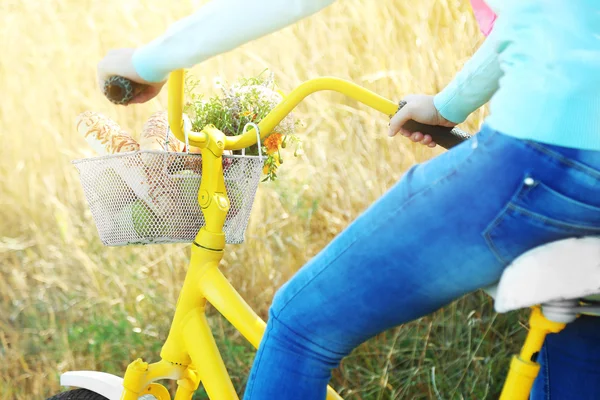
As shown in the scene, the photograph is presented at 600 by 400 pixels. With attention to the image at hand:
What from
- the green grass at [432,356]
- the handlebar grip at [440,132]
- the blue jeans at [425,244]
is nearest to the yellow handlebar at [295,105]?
the handlebar grip at [440,132]

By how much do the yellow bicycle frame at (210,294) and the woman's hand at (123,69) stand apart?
0.20m

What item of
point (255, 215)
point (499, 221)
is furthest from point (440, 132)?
point (255, 215)

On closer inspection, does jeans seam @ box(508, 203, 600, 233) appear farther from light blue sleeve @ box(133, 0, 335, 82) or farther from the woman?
light blue sleeve @ box(133, 0, 335, 82)

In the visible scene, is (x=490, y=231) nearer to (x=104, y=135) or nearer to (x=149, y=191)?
(x=149, y=191)

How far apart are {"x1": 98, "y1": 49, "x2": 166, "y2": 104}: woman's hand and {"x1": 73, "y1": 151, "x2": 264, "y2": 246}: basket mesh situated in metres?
0.25

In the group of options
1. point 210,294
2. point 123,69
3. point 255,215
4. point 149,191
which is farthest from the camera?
point 255,215

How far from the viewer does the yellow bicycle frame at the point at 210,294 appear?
1.87 meters

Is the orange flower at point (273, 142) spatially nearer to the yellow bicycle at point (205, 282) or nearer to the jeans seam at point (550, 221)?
the yellow bicycle at point (205, 282)

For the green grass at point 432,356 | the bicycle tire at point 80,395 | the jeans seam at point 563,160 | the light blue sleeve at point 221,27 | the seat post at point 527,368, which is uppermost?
the light blue sleeve at point 221,27

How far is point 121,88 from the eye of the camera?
154 centimetres

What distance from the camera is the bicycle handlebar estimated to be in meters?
1.56

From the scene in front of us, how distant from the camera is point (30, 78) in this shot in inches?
166

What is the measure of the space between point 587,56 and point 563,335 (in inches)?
27.0

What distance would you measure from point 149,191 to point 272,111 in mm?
336
